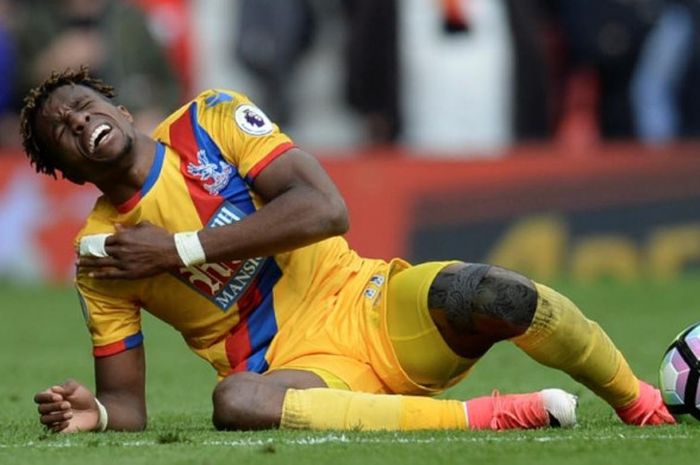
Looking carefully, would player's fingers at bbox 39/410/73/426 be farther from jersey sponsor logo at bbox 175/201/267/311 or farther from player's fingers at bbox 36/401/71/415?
jersey sponsor logo at bbox 175/201/267/311

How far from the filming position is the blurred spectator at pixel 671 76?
16.5 metres

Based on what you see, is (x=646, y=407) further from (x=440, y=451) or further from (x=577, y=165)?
(x=577, y=165)

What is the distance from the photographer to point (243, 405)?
22.9ft

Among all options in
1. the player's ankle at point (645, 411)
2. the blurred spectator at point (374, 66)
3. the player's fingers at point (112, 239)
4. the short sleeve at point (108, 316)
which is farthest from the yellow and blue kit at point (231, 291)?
the blurred spectator at point (374, 66)

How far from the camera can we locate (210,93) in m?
7.63

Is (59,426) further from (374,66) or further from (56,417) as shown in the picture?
(374,66)

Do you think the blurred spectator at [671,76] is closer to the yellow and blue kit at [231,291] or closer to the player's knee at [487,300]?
the yellow and blue kit at [231,291]

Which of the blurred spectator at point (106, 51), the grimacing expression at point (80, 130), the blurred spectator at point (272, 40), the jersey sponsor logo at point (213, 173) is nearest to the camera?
the grimacing expression at point (80, 130)

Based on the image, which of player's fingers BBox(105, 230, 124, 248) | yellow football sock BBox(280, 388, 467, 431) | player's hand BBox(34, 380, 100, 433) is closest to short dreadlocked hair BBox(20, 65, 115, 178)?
player's fingers BBox(105, 230, 124, 248)

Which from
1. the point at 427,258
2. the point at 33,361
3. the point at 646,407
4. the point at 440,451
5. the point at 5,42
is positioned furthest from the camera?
the point at 5,42

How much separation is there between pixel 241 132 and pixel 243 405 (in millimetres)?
1109

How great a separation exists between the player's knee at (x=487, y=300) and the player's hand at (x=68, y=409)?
4.44 ft

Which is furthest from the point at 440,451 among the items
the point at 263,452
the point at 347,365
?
the point at 347,365

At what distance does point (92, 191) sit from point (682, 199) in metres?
4.68
